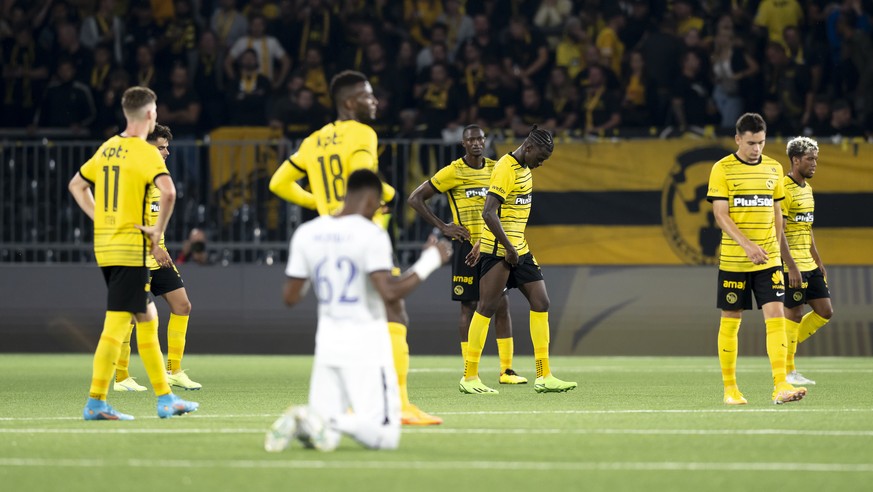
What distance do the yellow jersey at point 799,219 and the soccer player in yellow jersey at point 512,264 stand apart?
2.43 meters

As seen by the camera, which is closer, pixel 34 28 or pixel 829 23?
pixel 829 23

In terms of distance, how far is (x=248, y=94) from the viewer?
22.4 metres

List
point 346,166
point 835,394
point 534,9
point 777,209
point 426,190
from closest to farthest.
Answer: point 346,166 → point 777,209 → point 835,394 → point 426,190 → point 534,9

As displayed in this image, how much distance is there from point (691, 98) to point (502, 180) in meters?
8.86

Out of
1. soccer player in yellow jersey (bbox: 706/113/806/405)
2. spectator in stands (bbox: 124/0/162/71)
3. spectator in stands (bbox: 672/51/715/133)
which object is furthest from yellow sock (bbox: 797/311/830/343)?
spectator in stands (bbox: 124/0/162/71)

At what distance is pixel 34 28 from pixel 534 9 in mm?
8117

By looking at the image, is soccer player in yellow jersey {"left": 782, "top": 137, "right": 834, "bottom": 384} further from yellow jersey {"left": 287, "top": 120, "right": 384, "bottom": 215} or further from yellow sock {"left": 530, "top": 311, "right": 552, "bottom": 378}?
yellow jersey {"left": 287, "top": 120, "right": 384, "bottom": 215}

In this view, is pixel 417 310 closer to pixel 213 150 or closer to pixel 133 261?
pixel 213 150

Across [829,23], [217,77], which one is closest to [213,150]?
[217,77]

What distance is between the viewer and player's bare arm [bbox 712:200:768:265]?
11328mm

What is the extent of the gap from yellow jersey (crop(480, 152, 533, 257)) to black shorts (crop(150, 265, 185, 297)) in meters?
2.87

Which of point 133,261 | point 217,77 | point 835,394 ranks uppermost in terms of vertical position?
point 217,77

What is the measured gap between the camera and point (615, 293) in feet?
63.8

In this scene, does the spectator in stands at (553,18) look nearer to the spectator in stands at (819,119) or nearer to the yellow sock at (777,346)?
the spectator in stands at (819,119)
